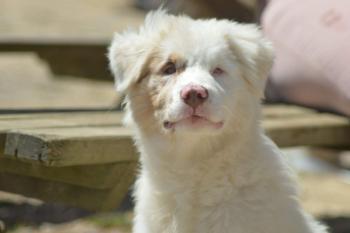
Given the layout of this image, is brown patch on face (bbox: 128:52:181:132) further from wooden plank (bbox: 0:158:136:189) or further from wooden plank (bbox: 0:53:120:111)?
wooden plank (bbox: 0:53:120:111)

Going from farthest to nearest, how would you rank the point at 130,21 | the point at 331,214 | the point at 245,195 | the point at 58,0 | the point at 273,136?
1. the point at 58,0
2. the point at 130,21
3. the point at 331,214
4. the point at 273,136
5. the point at 245,195

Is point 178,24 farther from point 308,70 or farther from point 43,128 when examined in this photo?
point 308,70

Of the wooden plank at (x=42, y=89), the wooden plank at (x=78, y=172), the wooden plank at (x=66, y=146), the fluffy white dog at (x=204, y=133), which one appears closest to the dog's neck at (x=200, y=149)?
the fluffy white dog at (x=204, y=133)

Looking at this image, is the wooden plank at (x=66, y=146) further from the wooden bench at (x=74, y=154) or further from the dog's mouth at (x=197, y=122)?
the dog's mouth at (x=197, y=122)

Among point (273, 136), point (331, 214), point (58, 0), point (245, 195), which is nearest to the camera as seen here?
point (245, 195)

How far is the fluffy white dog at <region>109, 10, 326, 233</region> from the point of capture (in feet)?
11.5

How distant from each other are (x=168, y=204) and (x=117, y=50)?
68 cm

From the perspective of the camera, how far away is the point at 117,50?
3832 mm

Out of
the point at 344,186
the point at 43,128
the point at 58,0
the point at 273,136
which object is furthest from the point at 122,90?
the point at 58,0

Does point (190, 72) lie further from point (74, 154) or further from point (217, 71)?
point (74, 154)

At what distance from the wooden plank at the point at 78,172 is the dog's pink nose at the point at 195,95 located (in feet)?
3.23

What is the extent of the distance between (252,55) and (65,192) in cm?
129

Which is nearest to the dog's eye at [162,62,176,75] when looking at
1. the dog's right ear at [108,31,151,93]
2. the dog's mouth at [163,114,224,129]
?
the dog's right ear at [108,31,151,93]

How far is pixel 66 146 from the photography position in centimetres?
385
